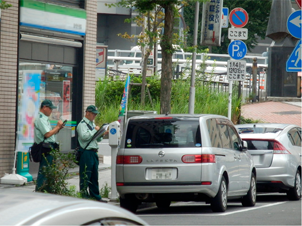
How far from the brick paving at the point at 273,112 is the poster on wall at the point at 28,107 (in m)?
13.6

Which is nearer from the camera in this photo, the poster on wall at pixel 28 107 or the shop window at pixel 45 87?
the poster on wall at pixel 28 107

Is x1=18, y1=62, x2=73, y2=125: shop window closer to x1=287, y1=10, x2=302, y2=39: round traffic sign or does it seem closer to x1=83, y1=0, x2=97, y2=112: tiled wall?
x1=83, y1=0, x2=97, y2=112: tiled wall

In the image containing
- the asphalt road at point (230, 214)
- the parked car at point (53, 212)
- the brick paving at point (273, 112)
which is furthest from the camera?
the brick paving at point (273, 112)

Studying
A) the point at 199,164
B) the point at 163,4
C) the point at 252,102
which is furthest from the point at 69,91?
the point at 252,102

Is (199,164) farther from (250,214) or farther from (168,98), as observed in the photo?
(168,98)

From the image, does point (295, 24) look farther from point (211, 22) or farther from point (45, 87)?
point (211, 22)

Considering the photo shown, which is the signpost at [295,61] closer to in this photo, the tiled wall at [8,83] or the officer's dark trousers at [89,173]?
the officer's dark trousers at [89,173]

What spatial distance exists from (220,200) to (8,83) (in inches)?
206

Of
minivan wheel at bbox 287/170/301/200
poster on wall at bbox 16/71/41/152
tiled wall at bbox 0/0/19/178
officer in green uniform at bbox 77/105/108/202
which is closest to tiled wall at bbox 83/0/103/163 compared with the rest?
poster on wall at bbox 16/71/41/152

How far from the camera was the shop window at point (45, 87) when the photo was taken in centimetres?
1270

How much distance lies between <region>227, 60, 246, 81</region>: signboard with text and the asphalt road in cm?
504

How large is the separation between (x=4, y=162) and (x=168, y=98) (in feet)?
12.7

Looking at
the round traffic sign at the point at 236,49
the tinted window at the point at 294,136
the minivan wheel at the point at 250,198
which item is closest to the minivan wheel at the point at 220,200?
the minivan wheel at the point at 250,198

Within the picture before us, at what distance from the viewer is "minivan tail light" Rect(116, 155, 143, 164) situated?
9422mm
